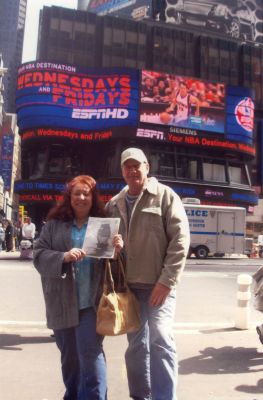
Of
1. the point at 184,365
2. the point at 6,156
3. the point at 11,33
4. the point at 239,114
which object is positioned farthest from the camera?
the point at 11,33

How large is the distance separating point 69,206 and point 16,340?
3.53 metres

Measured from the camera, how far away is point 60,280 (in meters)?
3.21

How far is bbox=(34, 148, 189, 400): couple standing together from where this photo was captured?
3.15 meters

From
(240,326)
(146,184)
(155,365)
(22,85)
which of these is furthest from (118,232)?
(22,85)

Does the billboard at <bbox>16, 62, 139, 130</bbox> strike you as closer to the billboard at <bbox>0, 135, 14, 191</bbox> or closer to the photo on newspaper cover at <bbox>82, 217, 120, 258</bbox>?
the billboard at <bbox>0, 135, 14, 191</bbox>

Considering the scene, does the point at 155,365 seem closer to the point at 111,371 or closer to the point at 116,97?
the point at 111,371

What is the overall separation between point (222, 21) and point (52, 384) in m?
85.4

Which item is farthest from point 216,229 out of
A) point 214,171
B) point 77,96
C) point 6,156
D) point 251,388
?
point 6,156

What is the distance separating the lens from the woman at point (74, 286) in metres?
3.11

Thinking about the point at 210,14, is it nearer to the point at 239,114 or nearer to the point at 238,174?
the point at 239,114

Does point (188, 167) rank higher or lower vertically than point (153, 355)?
higher

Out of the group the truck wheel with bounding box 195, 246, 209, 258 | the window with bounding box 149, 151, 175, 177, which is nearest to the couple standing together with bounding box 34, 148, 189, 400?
the truck wheel with bounding box 195, 246, 209, 258

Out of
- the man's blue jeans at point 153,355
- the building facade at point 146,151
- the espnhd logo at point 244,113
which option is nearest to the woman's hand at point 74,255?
the man's blue jeans at point 153,355

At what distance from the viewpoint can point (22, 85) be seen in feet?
124
